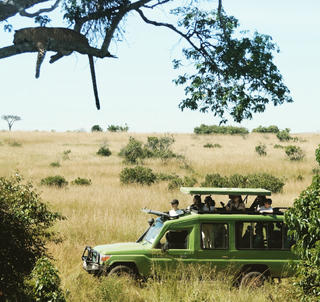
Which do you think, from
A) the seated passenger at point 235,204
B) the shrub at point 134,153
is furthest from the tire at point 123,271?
the shrub at point 134,153

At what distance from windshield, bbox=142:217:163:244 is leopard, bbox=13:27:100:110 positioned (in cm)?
385

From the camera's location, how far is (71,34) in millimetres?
11602

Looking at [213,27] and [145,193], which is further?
[145,193]

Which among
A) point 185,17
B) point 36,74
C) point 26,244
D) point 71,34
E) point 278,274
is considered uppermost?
point 185,17

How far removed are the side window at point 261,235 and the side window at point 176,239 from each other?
98 centimetres

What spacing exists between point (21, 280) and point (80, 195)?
1428cm

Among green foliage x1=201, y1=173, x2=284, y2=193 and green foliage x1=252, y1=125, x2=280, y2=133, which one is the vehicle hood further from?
green foliage x1=252, y1=125, x2=280, y2=133

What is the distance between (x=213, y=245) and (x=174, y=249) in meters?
0.75

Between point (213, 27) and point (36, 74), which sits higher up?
point (213, 27)

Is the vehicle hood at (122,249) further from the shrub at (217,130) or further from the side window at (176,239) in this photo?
the shrub at (217,130)

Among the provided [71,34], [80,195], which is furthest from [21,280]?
[80,195]

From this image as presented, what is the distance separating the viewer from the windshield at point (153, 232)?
1073 cm

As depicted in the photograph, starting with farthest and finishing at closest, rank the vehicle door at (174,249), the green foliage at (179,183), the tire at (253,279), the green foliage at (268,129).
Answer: the green foliage at (268,129), the green foliage at (179,183), the tire at (253,279), the vehicle door at (174,249)

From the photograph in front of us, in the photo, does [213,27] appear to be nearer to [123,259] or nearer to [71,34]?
[71,34]
